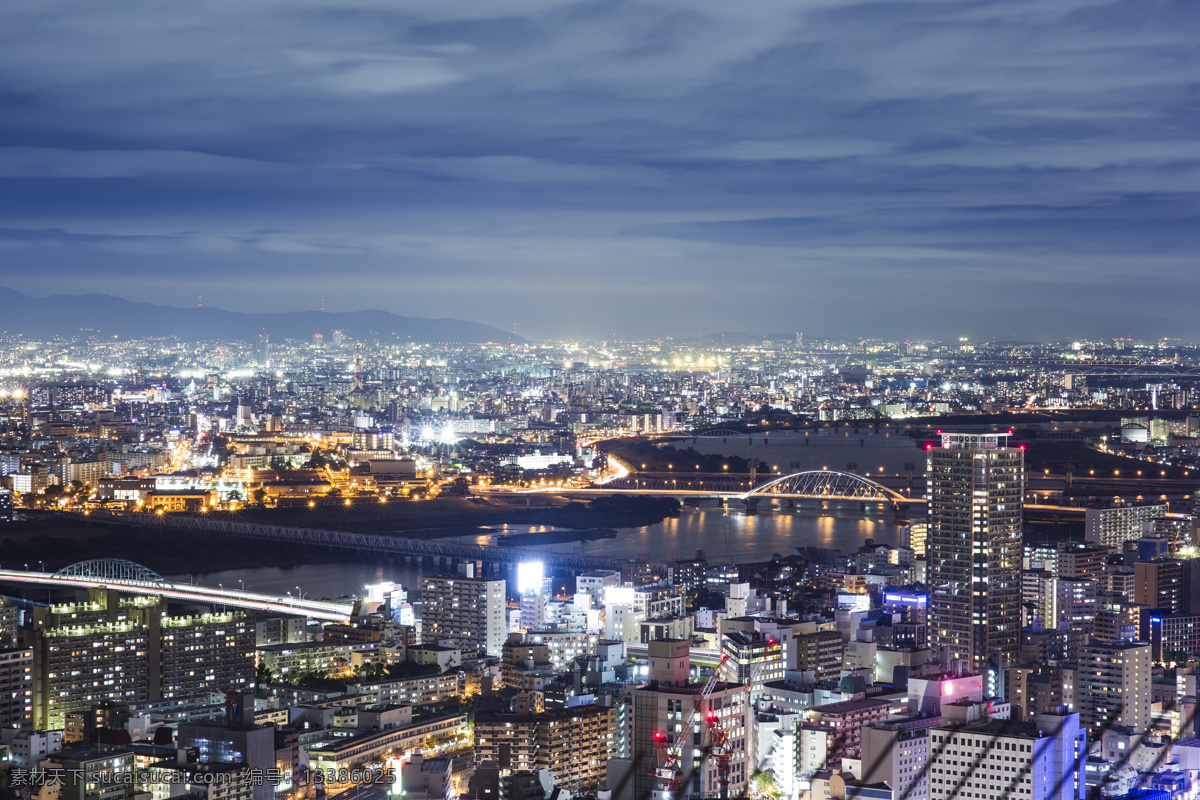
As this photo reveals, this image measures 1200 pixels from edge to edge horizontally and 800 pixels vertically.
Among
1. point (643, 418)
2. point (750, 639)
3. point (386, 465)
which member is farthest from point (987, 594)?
point (643, 418)

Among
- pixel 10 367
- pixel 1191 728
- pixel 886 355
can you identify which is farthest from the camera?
pixel 886 355

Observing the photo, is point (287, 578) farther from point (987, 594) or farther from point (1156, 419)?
point (1156, 419)

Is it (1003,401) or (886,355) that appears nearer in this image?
(1003,401)

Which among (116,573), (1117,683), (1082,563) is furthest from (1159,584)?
(116,573)

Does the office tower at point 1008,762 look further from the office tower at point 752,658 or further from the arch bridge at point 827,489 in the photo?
the arch bridge at point 827,489

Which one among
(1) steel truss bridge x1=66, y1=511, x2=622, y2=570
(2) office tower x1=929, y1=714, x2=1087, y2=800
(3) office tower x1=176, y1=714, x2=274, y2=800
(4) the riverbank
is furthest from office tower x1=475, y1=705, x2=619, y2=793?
(4) the riverbank

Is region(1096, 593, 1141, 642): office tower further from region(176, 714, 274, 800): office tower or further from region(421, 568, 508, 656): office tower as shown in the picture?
region(176, 714, 274, 800): office tower

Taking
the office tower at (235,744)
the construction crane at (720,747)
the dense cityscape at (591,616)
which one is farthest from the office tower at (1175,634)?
the office tower at (235,744)
